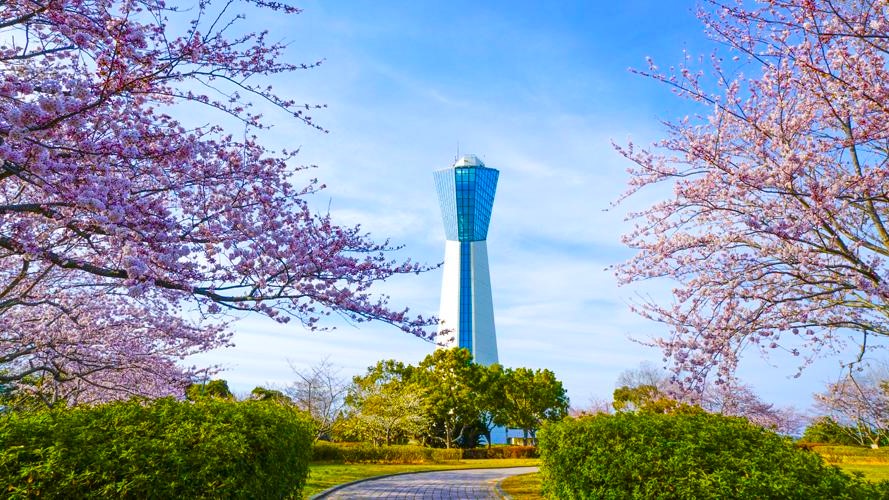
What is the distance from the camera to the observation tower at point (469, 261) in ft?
209

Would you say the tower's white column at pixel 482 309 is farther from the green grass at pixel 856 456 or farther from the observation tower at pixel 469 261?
the green grass at pixel 856 456

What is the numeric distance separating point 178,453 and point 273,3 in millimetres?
4929

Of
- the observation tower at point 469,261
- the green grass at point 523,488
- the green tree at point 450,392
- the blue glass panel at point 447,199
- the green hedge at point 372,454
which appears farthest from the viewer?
the observation tower at point 469,261

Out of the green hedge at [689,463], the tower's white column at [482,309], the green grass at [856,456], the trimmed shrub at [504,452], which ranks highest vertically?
the tower's white column at [482,309]

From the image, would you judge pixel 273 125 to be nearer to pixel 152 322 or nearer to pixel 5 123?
pixel 5 123

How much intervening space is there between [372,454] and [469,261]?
130 ft

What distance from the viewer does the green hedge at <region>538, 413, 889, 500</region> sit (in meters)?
5.12

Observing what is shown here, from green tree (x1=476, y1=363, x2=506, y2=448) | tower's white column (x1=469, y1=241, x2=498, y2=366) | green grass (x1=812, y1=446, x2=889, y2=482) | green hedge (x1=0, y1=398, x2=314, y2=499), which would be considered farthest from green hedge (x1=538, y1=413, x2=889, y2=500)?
tower's white column (x1=469, y1=241, x2=498, y2=366)

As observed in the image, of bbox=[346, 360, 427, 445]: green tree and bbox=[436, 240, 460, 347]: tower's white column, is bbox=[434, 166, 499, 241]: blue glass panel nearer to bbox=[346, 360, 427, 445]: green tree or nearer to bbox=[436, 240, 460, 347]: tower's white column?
bbox=[436, 240, 460, 347]: tower's white column

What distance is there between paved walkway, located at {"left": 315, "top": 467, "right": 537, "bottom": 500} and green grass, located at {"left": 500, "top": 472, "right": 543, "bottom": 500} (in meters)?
0.35

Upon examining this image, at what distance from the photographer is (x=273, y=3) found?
649 centimetres

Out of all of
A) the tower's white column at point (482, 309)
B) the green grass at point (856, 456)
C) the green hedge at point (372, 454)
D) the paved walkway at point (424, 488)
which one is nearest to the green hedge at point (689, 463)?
the paved walkway at point (424, 488)

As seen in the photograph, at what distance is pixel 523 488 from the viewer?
13953 mm

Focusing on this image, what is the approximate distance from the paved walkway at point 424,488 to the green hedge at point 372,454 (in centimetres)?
921
